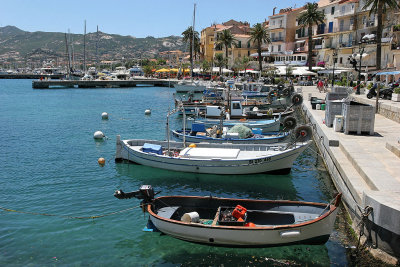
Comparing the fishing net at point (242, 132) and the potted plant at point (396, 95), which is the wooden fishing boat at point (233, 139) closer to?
the fishing net at point (242, 132)

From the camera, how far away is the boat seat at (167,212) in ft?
37.9

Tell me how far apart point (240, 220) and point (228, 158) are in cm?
685

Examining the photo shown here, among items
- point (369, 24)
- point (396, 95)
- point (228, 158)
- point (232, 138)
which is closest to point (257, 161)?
point (228, 158)

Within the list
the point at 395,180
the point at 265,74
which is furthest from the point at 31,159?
the point at 265,74

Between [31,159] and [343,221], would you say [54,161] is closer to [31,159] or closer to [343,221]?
[31,159]

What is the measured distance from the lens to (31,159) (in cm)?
2225

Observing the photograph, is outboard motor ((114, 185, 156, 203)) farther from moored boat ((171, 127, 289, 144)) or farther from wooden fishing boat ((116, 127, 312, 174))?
moored boat ((171, 127, 289, 144))

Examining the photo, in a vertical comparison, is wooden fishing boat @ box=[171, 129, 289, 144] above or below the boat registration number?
above

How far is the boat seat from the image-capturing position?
37.9 ft

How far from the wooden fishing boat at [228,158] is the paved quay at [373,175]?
1981 millimetres

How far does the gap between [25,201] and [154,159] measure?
6.36m

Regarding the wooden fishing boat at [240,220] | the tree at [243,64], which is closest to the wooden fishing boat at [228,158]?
the wooden fishing boat at [240,220]

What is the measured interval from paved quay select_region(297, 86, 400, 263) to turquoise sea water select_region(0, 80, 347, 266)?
3.95 feet

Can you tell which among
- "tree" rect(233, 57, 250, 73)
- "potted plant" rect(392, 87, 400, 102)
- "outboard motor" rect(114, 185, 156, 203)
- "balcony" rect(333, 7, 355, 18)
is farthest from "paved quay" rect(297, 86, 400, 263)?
"tree" rect(233, 57, 250, 73)
